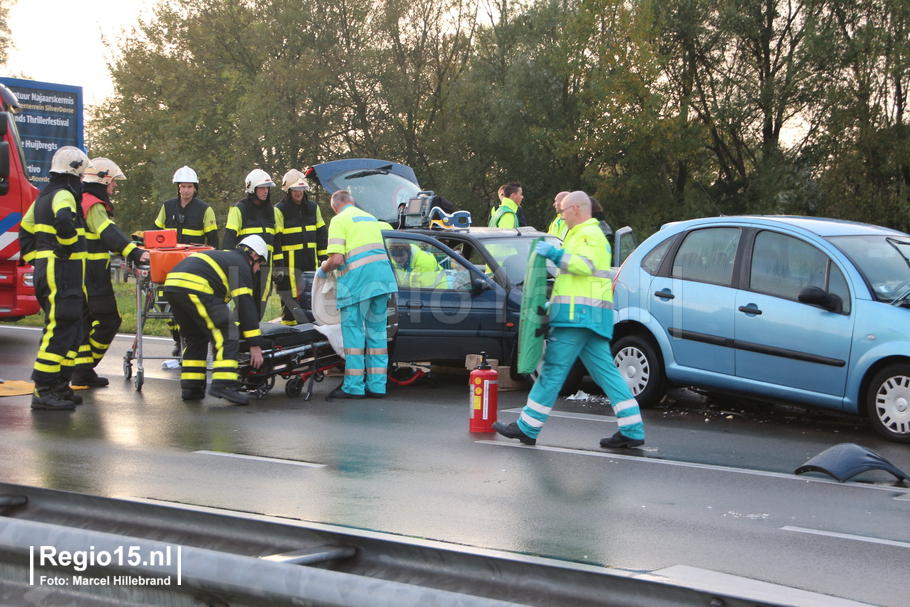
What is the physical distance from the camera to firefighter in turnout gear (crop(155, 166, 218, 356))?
449 inches

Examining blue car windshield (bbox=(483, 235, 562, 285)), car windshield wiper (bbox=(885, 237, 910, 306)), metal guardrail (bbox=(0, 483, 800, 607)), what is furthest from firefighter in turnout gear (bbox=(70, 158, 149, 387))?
car windshield wiper (bbox=(885, 237, 910, 306))

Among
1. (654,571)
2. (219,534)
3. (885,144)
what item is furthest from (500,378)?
(885,144)

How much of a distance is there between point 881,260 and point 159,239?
6706mm

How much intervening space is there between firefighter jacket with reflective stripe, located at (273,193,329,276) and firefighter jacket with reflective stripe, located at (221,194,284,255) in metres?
0.16

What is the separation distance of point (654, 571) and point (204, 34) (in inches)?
1768

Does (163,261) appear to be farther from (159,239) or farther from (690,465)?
(690,465)

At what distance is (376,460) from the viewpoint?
22.8 ft

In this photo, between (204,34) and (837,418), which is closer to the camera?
(837,418)

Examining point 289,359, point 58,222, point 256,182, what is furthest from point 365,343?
point 58,222

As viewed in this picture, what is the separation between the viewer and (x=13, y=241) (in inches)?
505

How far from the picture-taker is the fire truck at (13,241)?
42.0 ft

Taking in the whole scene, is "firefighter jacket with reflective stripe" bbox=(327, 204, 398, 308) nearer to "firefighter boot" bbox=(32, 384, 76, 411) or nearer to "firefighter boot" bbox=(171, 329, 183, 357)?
"firefighter boot" bbox=(32, 384, 76, 411)

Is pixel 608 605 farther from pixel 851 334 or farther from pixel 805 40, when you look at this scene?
pixel 805 40

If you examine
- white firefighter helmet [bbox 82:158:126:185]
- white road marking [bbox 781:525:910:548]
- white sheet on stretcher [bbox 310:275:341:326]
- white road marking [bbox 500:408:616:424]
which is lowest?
white road marking [bbox 500:408:616:424]
